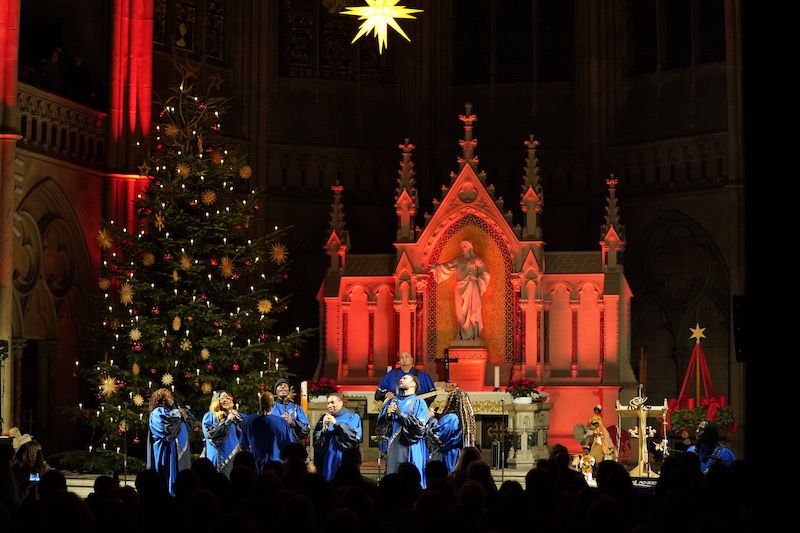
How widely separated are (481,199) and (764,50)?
18750mm

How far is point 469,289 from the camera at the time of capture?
23391 mm

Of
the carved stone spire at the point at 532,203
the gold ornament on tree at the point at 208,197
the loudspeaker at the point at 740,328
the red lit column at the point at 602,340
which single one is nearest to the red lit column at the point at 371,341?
the carved stone spire at the point at 532,203

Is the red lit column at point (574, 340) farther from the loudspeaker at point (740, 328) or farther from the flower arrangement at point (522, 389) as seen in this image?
the loudspeaker at point (740, 328)

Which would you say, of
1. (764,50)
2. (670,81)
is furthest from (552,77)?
(764,50)

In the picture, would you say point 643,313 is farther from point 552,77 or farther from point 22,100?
point 22,100

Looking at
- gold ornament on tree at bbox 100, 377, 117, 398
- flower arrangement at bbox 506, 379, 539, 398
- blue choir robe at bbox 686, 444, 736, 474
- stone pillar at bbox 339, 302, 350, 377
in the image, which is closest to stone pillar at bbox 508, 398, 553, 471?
flower arrangement at bbox 506, 379, 539, 398

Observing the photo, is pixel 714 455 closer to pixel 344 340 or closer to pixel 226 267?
pixel 226 267

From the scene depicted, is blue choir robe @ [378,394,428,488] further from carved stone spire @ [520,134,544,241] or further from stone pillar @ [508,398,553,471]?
carved stone spire @ [520,134,544,241]

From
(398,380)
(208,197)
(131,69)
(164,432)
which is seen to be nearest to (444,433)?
(398,380)

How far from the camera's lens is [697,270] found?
26.6m

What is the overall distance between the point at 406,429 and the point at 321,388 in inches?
283

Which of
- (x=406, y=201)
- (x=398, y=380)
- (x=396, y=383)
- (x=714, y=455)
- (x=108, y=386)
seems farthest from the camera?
(x=406, y=201)

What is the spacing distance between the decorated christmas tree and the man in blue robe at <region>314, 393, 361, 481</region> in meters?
4.54

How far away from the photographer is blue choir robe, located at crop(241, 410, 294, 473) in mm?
14703
